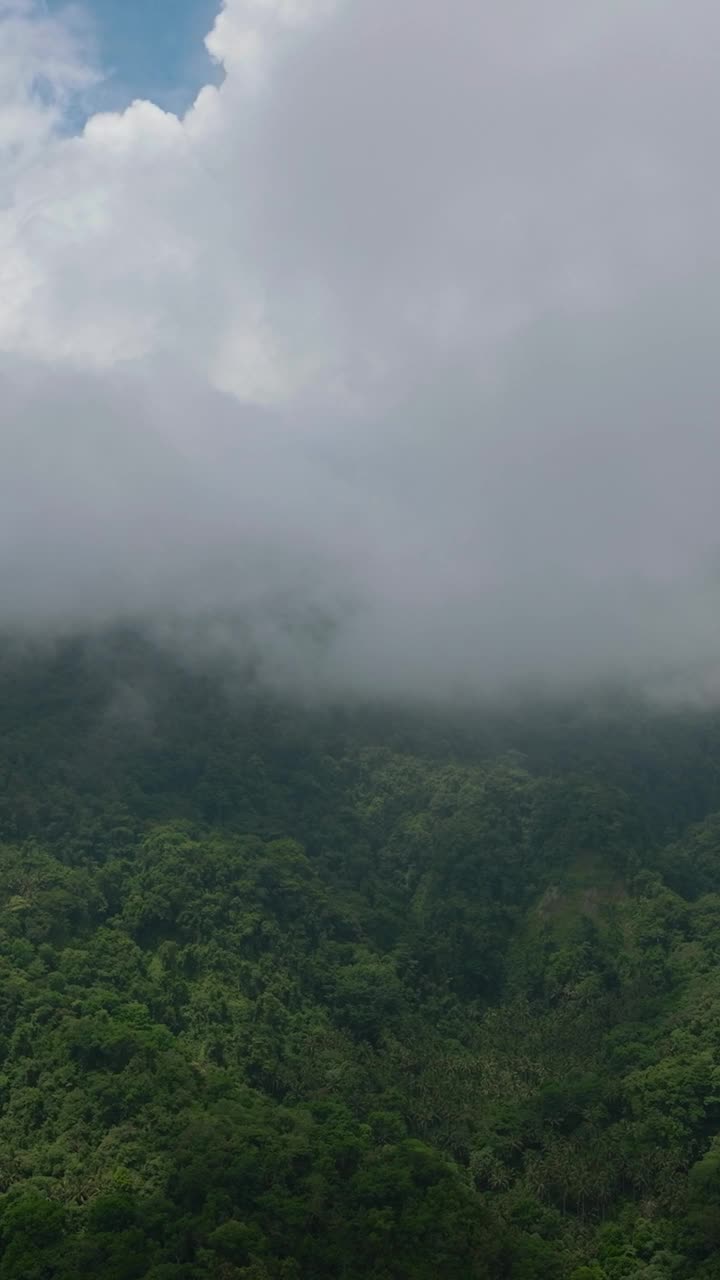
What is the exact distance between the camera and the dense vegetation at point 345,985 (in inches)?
2559

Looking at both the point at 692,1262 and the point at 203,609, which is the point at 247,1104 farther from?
the point at 203,609

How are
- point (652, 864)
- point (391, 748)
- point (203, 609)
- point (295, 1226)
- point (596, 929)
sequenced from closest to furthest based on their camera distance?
point (295, 1226)
point (596, 929)
point (652, 864)
point (391, 748)
point (203, 609)

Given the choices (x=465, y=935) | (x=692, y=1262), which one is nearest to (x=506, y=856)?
(x=465, y=935)

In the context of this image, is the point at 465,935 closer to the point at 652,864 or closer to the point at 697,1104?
the point at 652,864

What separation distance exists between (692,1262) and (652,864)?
48735 millimetres

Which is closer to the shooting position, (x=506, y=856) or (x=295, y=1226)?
(x=295, y=1226)

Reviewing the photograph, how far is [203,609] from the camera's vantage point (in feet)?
504

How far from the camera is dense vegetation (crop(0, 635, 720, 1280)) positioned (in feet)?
213

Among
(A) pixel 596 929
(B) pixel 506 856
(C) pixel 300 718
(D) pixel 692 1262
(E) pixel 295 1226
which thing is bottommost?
(D) pixel 692 1262

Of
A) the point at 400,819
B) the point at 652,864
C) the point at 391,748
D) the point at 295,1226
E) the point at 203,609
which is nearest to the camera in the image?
the point at 295,1226

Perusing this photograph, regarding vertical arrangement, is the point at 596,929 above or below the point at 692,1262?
above

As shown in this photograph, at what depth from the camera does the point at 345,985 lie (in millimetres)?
93938

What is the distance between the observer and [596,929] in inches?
4016

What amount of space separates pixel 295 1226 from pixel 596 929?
148 feet
